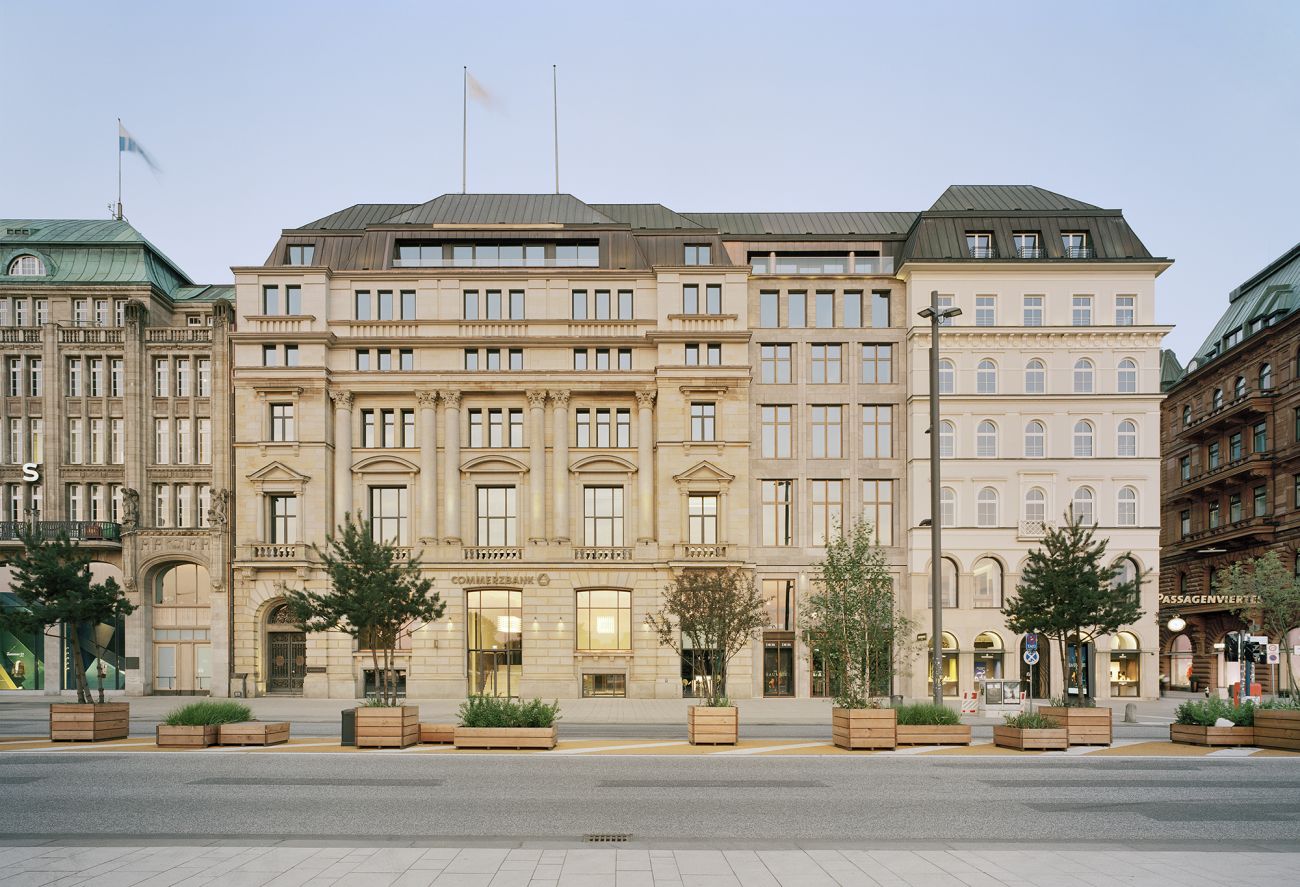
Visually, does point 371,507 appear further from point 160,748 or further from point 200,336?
point 160,748

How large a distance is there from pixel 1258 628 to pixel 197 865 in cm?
5649

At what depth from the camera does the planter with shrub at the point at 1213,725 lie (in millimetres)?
23797

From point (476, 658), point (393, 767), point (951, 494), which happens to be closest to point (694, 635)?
point (476, 658)

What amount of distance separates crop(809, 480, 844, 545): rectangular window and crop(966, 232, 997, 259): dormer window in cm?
1488

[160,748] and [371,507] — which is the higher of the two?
[371,507]

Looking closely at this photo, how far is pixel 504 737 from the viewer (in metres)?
22.2

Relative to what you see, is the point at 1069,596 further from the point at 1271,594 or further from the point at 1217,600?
the point at 1217,600

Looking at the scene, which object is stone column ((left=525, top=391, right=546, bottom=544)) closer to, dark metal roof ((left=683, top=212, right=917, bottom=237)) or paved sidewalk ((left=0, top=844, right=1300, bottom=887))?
dark metal roof ((left=683, top=212, right=917, bottom=237))

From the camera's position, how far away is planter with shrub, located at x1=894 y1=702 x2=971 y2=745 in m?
23.4

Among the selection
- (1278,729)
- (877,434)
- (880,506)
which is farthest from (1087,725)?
(877,434)

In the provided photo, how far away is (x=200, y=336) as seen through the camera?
1992 inches

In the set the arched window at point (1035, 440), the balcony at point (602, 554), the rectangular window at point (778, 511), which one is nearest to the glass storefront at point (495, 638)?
the balcony at point (602, 554)

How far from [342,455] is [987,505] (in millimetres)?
34736

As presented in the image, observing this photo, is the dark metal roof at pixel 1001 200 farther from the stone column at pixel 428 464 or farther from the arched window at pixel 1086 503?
the stone column at pixel 428 464
